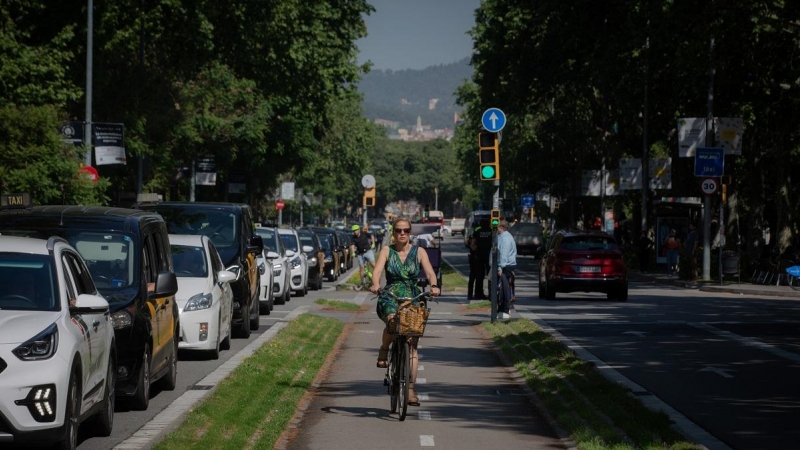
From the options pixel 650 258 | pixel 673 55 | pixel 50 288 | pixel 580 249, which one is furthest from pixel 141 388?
pixel 650 258

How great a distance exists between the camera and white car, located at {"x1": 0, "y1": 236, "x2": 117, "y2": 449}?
952cm

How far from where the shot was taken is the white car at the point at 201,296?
1859 centimetres

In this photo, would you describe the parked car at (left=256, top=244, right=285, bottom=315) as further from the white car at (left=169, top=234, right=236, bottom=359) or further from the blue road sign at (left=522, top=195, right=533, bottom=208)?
Answer: the blue road sign at (left=522, top=195, right=533, bottom=208)

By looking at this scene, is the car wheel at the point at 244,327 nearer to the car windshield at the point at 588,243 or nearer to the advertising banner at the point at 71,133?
the advertising banner at the point at 71,133

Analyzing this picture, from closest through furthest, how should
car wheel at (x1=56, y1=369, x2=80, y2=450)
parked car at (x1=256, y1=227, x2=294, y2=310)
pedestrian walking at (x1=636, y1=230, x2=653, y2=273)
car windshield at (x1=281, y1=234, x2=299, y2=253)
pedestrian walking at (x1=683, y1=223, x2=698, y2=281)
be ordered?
car wheel at (x1=56, y1=369, x2=80, y2=450) → parked car at (x1=256, y1=227, x2=294, y2=310) → car windshield at (x1=281, y1=234, x2=299, y2=253) → pedestrian walking at (x1=683, y1=223, x2=698, y2=281) → pedestrian walking at (x1=636, y1=230, x2=653, y2=273)

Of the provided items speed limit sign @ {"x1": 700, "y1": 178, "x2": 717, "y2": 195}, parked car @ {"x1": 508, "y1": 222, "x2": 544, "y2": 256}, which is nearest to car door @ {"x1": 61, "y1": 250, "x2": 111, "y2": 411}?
speed limit sign @ {"x1": 700, "y1": 178, "x2": 717, "y2": 195}

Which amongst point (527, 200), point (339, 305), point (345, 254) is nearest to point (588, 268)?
point (339, 305)

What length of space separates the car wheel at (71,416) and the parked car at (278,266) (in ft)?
73.4

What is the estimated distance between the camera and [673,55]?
1845 inches

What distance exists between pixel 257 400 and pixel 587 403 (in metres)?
3.16

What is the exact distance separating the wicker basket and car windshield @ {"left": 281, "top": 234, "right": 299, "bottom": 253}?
26769mm

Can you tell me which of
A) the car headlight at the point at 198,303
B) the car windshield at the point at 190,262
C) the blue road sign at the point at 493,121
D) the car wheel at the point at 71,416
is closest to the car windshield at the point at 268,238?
the blue road sign at the point at 493,121

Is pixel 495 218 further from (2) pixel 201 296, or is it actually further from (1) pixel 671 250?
(1) pixel 671 250

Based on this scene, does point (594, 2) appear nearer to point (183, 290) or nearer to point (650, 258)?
point (650, 258)
